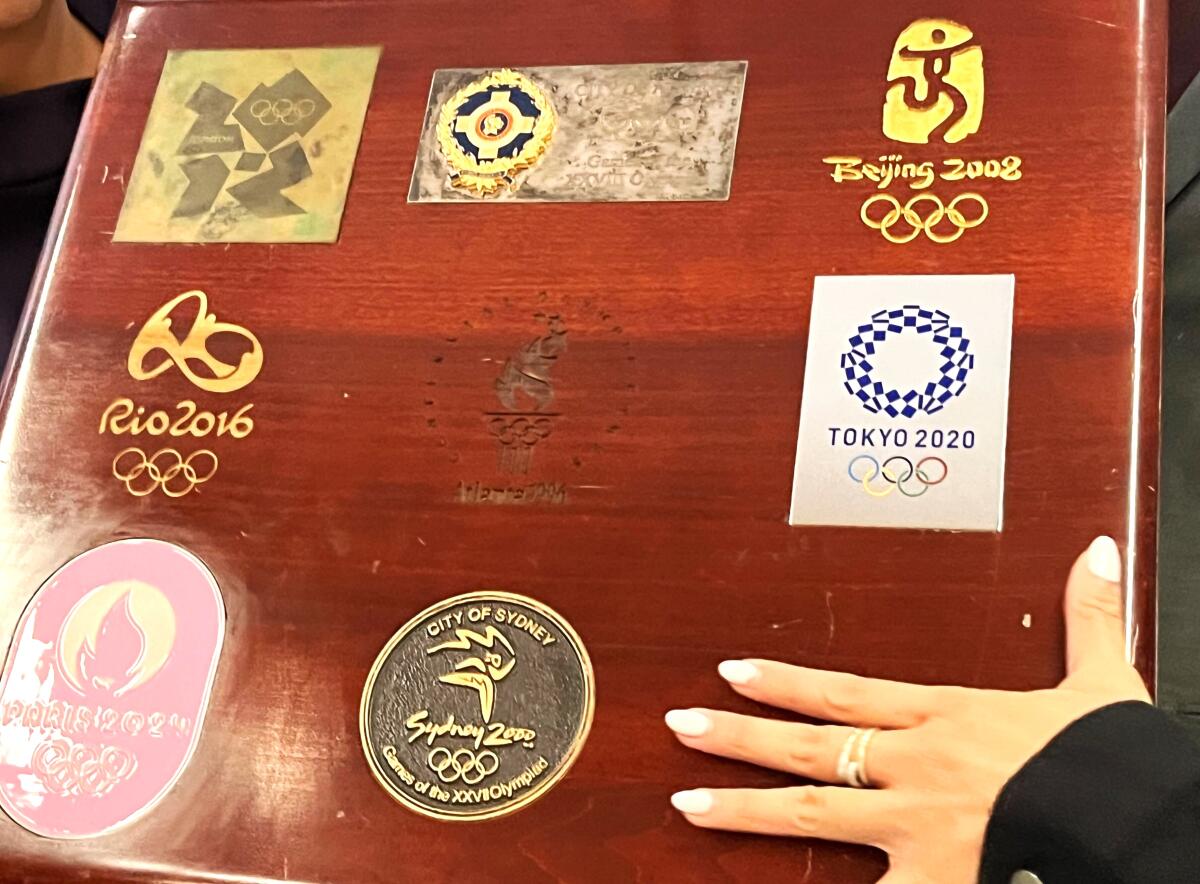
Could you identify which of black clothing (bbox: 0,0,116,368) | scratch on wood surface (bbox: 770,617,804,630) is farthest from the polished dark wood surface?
black clothing (bbox: 0,0,116,368)

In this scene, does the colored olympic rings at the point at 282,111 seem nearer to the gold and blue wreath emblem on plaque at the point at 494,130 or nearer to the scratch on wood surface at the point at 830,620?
the gold and blue wreath emblem on plaque at the point at 494,130

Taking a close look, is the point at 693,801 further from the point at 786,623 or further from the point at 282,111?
the point at 282,111

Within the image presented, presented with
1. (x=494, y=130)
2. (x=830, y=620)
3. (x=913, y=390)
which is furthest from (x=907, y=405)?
(x=494, y=130)

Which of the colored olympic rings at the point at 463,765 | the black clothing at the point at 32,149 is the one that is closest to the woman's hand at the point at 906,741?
the colored olympic rings at the point at 463,765

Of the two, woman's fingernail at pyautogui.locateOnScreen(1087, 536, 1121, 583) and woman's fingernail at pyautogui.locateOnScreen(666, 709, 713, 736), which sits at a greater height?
woman's fingernail at pyautogui.locateOnScreen(1087, 536, 1121, 583)

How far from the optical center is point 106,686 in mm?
765

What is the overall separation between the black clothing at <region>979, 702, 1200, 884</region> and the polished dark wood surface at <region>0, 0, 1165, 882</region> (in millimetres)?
64

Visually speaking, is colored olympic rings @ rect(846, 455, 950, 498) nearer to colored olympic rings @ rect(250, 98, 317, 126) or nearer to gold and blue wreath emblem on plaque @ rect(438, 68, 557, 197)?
gold and blue wreath emblem on plaque @ rect(438, 68, 557, 197)

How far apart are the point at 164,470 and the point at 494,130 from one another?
333 mm

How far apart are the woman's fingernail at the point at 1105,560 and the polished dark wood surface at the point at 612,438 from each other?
0.01 metres

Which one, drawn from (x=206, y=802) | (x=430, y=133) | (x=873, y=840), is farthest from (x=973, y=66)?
(x=206, y=802)

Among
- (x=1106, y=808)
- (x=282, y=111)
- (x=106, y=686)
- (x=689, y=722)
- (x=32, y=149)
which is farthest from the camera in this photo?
(x=32, y=149)

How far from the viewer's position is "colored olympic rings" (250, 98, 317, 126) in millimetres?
916

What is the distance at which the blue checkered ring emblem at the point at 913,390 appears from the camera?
0.70 meters
